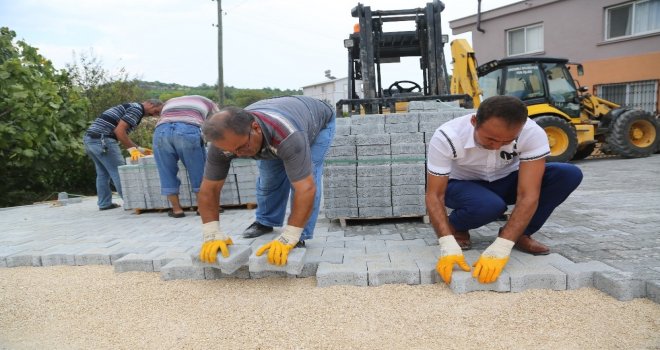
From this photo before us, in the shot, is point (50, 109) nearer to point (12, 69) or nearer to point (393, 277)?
point (12, 69)

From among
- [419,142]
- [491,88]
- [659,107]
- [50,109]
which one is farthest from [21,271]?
[659,107]

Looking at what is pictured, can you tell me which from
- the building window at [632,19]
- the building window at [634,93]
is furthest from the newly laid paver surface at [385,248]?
the building window at [632,19]

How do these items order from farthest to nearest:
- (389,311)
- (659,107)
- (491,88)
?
(659,107)
(491,88)
(389,311)

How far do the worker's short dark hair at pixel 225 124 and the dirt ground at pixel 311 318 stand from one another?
1.03 meters

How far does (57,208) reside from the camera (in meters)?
6.78

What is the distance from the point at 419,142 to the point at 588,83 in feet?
38.4

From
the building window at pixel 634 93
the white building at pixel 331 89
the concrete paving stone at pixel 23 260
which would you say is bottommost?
the concrete paving stone at pixel 23 260

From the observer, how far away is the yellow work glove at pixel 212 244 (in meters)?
2.73

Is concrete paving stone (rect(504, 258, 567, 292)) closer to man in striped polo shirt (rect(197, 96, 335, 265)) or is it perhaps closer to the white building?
man in striped polo shirt (rect(197, 96, 335, 265))

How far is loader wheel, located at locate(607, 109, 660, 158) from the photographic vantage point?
349 inches

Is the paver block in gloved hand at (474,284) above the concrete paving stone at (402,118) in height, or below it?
below

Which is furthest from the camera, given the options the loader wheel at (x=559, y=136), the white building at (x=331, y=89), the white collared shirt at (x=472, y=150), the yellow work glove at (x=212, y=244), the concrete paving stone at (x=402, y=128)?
the white building at (x=331, y=89)

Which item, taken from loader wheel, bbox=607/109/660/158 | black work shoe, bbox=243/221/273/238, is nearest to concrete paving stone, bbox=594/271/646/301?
black work shoe, bbox=243/221/273/238

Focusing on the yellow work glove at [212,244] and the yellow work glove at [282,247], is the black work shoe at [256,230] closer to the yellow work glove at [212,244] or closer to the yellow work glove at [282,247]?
the yellow work glove at [212,244]
